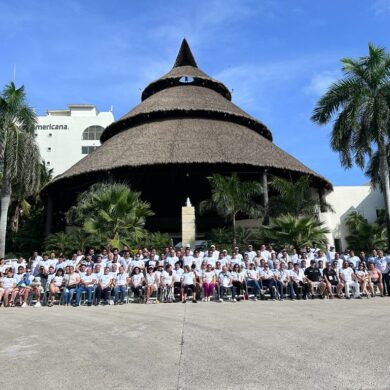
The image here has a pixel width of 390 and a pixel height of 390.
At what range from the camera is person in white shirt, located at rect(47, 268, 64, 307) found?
12.7 metres

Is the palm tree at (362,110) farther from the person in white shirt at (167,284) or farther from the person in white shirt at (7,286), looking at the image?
the person in white shirt at (7,286)

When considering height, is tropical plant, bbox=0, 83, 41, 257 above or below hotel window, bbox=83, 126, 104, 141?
below

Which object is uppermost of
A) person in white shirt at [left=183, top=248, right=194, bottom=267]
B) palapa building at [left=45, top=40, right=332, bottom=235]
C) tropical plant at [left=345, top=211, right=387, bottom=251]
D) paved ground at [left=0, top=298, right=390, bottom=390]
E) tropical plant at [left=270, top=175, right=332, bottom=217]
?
palapa building at [left=45, top=40, right=332, bottom=235]

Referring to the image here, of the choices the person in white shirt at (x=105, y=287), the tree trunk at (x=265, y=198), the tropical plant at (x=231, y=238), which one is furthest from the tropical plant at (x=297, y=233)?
the person in white shirt at (x=105, y=287)

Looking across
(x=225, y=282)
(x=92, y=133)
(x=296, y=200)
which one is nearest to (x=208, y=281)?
(x=225, y=282)

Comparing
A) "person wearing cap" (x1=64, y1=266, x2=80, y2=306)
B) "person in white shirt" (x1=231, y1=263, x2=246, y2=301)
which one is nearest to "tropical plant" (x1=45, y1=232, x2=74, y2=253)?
"person wearing cap" (x1=64, y1=266, x2=80, y2=306)

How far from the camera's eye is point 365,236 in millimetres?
26766

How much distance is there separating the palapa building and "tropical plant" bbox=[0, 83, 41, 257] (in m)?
2.03

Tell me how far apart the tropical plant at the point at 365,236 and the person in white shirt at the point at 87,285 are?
19791 mm

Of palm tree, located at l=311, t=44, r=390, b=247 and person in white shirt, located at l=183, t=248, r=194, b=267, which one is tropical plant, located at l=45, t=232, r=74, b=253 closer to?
person in white shirt, located at l=183, t=248, r=194, b=267

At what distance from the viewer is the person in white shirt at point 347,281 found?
515 inches

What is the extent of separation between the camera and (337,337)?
6.29 metres

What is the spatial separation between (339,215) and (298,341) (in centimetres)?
2539

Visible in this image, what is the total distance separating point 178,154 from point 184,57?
2079cm
